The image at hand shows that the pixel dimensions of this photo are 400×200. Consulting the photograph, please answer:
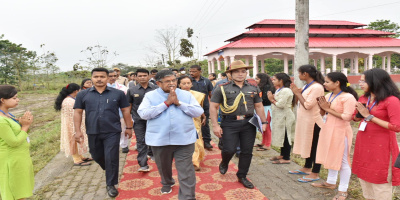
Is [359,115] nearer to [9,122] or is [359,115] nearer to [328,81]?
→ [328,81]

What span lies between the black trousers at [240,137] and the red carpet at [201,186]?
1.02 feet

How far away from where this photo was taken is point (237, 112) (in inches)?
144

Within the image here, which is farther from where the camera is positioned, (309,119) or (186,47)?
(186,47)

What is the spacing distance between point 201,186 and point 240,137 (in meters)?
0.93

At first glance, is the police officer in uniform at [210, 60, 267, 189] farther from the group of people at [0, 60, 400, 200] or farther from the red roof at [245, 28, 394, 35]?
the red roof at [245, 28, 394, 35]

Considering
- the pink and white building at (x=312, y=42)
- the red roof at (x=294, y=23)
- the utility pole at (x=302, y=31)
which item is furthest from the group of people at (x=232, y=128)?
the red roof at (x=294, y=23)

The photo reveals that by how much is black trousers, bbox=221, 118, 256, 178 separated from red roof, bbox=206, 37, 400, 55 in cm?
1662

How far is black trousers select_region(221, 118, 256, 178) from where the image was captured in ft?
12.1

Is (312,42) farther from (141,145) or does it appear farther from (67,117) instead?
(67,117)

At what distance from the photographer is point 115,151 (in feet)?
11.9

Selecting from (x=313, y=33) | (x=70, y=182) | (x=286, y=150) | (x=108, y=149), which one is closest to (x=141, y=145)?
(x=108, y=149)

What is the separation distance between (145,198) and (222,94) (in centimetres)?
178

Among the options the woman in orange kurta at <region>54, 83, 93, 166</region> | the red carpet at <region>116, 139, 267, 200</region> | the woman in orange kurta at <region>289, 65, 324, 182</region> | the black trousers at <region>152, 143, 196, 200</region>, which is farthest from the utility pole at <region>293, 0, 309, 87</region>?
the woman in orange kurta at <region>54, 83, 93, 166</region>

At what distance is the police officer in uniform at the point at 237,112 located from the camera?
367cm
